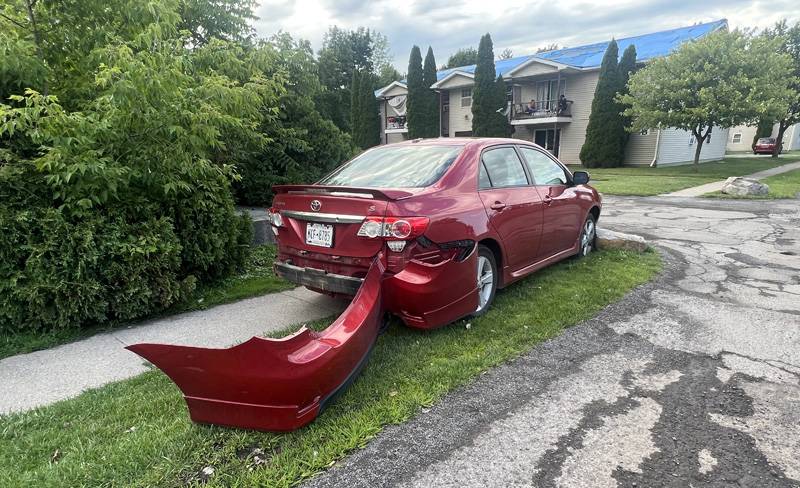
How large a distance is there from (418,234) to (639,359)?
183 centimetres

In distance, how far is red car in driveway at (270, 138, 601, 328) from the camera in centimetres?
342

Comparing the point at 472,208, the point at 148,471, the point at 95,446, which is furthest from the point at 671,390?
the point at 95,446

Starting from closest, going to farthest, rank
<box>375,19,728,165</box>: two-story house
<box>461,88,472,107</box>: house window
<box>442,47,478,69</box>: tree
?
<box>375,19,728,165</box>: two-story house, <box>461,88,472,107</box>: house window, <box>442,47,478,69</box>: tree

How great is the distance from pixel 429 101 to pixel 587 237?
2669 cm

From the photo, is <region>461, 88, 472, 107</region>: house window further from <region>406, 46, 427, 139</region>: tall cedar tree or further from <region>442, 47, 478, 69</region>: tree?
<region>442, 47, 478, 69</region>: tree

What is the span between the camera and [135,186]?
447 cm

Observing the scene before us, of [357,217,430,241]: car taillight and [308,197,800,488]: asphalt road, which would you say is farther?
[357,217,430,241]: car taillight

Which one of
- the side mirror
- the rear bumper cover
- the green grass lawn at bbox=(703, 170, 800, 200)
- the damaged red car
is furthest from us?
the green grass lawn at bbox=(703, 170, 800, 200)

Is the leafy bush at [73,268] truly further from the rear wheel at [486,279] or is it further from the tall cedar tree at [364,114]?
the tall cedar tree at [364,114]

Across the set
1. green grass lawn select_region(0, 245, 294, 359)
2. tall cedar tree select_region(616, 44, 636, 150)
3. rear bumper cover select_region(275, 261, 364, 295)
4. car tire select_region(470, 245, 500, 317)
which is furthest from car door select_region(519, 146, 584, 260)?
tall cedar tree select_region(616, 44, 636, 150)

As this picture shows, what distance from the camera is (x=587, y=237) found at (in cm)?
630

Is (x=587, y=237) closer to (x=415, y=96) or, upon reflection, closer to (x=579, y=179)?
(x=579, y=179)

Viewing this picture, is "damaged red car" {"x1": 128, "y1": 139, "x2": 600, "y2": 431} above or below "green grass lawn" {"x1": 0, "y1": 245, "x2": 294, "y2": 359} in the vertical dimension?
above

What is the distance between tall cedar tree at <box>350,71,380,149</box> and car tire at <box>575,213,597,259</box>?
95.9ft
